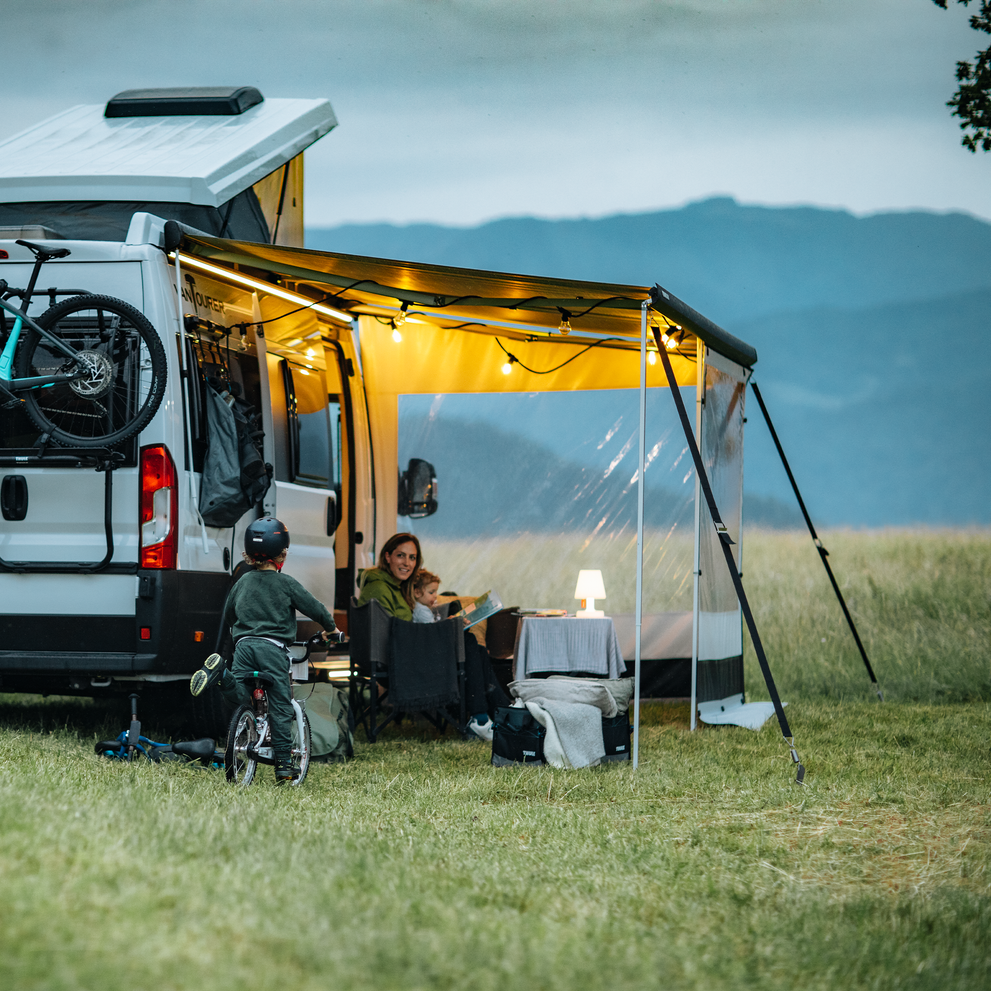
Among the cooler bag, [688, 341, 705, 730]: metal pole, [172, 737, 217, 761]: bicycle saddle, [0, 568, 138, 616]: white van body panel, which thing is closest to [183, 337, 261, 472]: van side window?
[0, 568, 138, 616]: white van body panel

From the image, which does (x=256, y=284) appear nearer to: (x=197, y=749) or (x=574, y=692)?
(x=197, y=749)

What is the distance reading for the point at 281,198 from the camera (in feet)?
24.0

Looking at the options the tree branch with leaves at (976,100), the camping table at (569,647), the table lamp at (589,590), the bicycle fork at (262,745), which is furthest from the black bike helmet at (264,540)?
the tree branch with leaves at (976,100)

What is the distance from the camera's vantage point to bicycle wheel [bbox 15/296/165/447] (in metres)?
5.14

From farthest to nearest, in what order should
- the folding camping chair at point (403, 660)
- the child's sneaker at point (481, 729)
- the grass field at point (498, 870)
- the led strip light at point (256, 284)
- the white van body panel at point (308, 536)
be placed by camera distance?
the child's sneaker at point (481, 729)
the folding camping chair at point (403, 660)
the white van body panel at point (308, 536)
the led strip light at point (256, 284)
the grass field at point (498, 870)

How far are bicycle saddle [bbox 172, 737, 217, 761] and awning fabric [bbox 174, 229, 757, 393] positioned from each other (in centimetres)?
216

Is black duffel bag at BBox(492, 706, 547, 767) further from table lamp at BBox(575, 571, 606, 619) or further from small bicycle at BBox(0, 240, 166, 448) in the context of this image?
small bicycle at BBox(0, 240, 166, 448)

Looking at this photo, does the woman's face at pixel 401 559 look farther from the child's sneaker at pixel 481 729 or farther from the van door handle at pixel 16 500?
the van door handle at pixel 16 500

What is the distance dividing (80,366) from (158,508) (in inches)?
26.2

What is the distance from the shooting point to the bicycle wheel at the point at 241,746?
16.2 ft

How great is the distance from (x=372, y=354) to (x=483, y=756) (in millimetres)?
3408

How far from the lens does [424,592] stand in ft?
24.2

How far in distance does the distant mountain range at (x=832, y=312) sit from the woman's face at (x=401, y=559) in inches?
1589

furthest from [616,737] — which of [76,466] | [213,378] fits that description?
[76,466]
